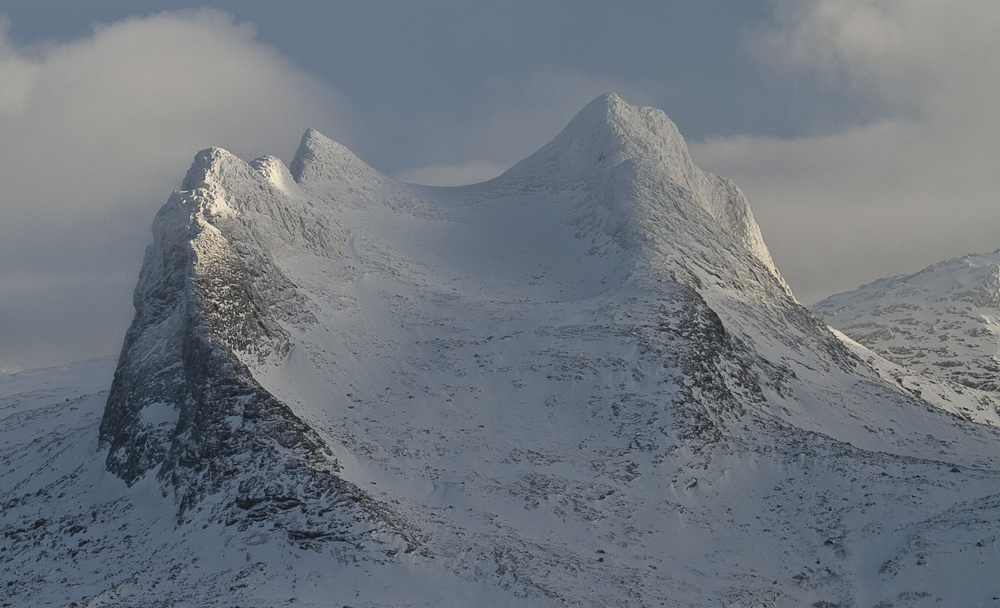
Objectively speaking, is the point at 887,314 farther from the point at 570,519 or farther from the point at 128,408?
the point at 128,408

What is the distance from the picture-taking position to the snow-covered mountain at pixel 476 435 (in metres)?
33.8

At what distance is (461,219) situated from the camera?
87.1 meters

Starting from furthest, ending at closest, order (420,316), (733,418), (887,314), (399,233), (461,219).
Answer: (887,314) < (461,219) < (399,233) < (420,316) < (733,418)

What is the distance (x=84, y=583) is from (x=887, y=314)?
390 feet

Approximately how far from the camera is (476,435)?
47438mm

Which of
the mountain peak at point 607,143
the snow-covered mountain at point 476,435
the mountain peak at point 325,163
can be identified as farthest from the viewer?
the mountain peak at point 607,143

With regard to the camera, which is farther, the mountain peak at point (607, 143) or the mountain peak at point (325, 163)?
the mountain peak at point (607, 143)

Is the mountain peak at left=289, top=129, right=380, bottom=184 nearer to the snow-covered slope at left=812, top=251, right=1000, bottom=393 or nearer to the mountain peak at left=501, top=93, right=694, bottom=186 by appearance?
the mountain peak at left=501, top=93, right=694, bottom=186

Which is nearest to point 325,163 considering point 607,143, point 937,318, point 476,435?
point 607,143

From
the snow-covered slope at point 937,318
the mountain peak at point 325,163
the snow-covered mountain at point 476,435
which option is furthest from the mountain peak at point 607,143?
the snow-covered slope at point 937,318

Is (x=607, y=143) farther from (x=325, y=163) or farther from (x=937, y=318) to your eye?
(x=937, y=318)

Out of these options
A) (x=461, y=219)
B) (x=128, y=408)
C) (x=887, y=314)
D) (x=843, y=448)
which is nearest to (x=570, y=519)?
(x=843, y=448)

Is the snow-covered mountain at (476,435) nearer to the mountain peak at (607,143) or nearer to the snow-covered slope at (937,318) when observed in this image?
the mountain peak at (607,143)

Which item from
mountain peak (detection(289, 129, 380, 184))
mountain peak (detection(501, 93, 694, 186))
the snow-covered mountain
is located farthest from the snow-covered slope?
mountain peak (detection(289, 129, 380, 184))
